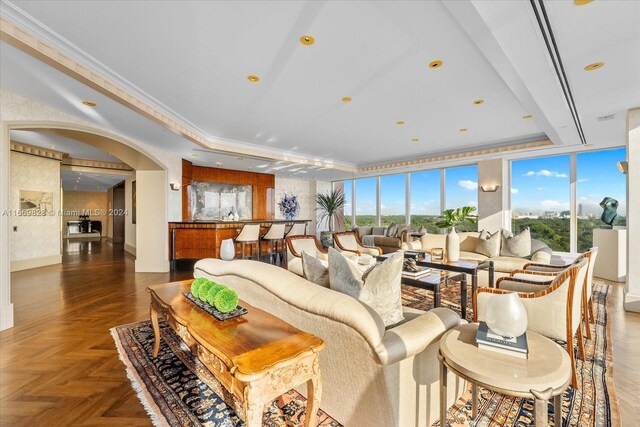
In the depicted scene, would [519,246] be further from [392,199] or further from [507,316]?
[392,199]

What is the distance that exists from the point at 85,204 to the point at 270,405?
54.8 ft

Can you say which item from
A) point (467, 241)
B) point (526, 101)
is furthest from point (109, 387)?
point (467, 241)

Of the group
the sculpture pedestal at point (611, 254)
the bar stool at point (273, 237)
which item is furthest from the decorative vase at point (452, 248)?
the bar stool at point (273, 237)

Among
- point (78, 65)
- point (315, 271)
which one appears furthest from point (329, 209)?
point (315, 271)

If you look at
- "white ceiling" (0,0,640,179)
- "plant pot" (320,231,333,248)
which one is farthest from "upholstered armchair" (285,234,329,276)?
"plant pot" (320,231,333,248)

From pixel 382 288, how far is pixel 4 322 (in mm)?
3932

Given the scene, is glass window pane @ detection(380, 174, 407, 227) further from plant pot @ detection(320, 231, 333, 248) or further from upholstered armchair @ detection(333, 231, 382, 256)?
upholstered armchair @ detection(333, 231, 382, 256)

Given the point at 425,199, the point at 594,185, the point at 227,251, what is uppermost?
the point at 594,185

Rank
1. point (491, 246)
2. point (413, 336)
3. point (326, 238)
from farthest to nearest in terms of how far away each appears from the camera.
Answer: point (326, 238) < point (491, 246) < point (413, 336)

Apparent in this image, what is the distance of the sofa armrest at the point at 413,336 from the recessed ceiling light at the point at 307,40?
2.43 meters

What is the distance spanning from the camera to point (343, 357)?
1418 millimetres

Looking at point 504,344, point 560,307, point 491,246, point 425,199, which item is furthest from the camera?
point 425,199

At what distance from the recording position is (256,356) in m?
1.15

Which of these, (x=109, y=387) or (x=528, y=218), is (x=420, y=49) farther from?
(x=528, y=218)
